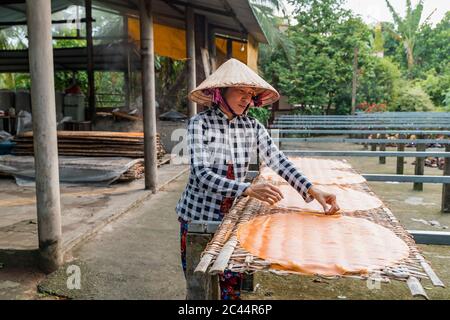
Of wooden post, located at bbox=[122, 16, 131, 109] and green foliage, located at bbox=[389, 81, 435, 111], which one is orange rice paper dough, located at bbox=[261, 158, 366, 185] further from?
green foliage, located at bbox=[389, 81, 435, 111]

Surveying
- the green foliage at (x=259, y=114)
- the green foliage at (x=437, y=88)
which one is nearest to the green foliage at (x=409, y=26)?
the green foliage at (x=437, y=88)

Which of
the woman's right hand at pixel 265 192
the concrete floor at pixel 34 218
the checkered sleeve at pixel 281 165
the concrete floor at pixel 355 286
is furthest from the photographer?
the concrete floor at pixel 34 218

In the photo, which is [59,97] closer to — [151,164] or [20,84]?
[20,84]

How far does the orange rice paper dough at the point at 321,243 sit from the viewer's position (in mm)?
1367

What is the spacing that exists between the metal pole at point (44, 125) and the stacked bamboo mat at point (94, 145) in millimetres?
3572

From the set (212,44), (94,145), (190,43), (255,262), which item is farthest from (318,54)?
(255,262)

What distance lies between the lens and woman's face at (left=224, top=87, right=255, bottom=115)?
87.0 inches

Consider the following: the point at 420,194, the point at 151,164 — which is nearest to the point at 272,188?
the point at 151,164

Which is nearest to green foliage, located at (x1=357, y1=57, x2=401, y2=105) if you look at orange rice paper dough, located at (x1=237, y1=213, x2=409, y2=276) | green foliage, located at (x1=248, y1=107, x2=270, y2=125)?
green foliage, located at (x1=248, y1=107, x2=270, y2=125)

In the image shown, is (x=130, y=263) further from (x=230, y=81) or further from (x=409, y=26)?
(x=409, y=26)

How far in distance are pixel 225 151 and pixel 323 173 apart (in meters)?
1.08

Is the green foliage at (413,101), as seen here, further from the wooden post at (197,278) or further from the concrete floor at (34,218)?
the wooden post at (197,278)

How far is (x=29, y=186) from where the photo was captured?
6.18 m

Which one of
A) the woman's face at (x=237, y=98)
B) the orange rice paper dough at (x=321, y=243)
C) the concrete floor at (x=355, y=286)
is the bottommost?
the concrete floor at (x=355, y=286)
